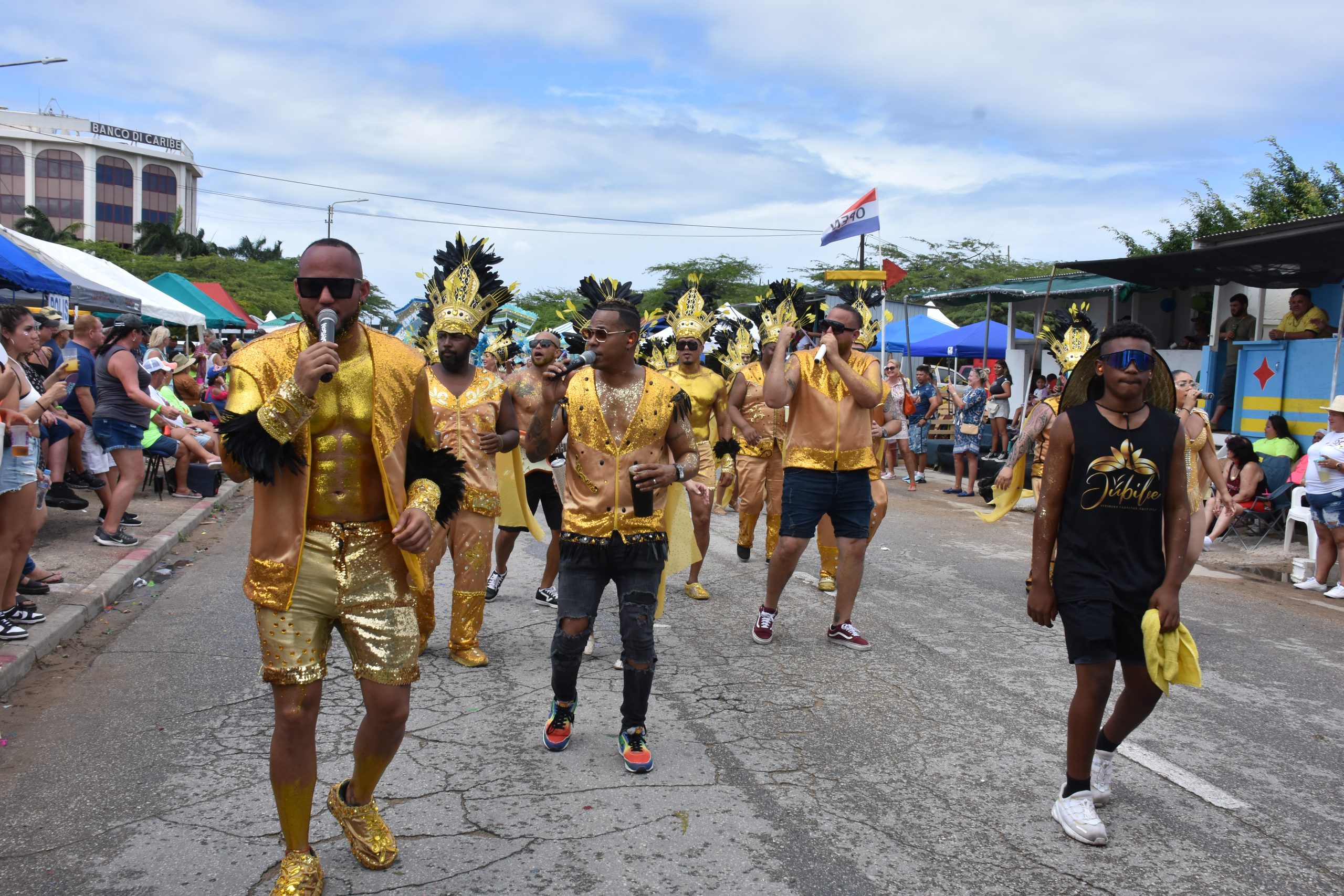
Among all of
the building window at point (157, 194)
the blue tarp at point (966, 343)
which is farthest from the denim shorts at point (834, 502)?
the building window at point (157, 194)

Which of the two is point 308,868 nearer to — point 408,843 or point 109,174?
point 408,843

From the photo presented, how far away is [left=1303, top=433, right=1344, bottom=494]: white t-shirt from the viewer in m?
8.81

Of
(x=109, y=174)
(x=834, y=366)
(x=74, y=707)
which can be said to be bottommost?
(x=74, y=707)

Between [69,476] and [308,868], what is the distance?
914 cm

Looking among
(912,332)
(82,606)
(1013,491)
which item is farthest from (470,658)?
(912,332)

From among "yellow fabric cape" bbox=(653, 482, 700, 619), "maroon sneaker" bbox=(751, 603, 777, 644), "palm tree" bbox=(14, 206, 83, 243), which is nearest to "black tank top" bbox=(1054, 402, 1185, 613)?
"yellow fabric cape" bbox=(653, 482, 700, 619)

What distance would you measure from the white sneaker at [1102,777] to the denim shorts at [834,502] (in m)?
2.49

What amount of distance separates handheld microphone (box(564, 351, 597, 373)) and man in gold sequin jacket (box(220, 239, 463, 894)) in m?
1.02

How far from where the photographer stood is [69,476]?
10.8 m

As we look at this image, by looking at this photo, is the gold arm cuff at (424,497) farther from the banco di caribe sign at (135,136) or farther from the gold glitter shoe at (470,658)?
the banco di caribe sign at (135,136)

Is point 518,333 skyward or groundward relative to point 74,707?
skyward

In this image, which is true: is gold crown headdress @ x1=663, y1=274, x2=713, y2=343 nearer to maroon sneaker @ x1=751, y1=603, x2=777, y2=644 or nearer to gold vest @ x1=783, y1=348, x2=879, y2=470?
gold vest @ x1=783, y1=348, x2=879, y2=470

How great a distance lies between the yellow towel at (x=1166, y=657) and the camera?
12.2 feet

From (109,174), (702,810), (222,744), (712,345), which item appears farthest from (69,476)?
(109,174)
